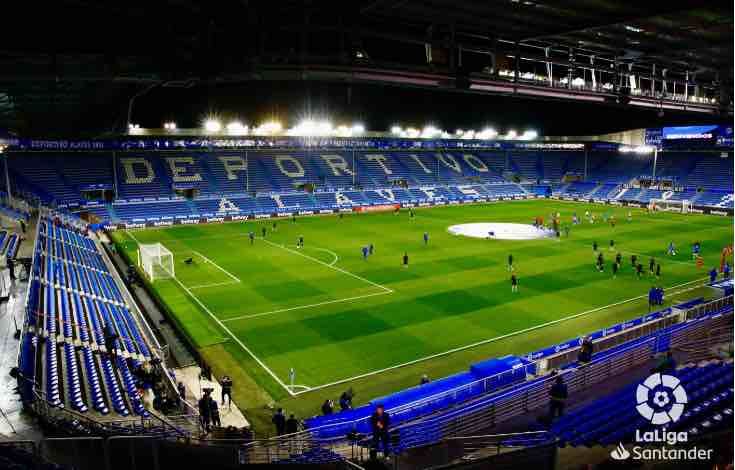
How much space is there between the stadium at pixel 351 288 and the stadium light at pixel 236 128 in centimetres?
804

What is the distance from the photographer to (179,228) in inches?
2044

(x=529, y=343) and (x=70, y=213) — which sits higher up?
(x=70, y=213)

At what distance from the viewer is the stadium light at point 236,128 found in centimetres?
6353

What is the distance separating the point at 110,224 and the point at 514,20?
46.0m

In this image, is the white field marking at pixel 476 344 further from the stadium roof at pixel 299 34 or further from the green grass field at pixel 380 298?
the stadium roof at pixel 299 34

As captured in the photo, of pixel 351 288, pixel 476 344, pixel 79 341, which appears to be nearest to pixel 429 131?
pixel 351 288

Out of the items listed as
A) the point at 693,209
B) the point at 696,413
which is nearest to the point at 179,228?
the point at 696,413

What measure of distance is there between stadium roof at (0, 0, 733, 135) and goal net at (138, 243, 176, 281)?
55.4ft

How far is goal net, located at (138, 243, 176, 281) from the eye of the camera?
32312 millimetres

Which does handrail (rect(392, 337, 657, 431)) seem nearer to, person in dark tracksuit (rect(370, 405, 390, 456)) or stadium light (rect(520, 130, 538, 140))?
person in dark tracksuit (rect(370, 405, 390, 456))

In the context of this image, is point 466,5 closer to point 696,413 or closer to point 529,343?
point 696,413

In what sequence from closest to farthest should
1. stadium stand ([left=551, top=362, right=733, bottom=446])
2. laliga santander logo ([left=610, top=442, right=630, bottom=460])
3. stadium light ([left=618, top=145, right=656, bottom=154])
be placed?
laliga santander logo ([left=610, top=442, right=630, bottom=460]) → stadium stand ([left=551, top=362, right=733, bottom=446]) → stadium light ([left=618, top=145, right=656, bottom=154])

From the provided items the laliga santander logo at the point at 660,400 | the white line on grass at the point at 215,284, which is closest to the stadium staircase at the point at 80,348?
the white line on grass at the point at 215,284

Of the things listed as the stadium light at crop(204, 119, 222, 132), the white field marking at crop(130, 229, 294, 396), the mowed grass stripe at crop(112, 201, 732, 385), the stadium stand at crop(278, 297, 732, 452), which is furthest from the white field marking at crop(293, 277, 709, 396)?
the stadium light at crop(204, 119, 222, 132)
